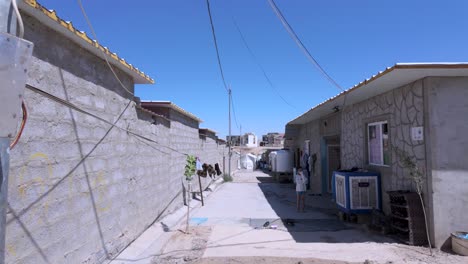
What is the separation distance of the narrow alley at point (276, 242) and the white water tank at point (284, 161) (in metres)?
11.8

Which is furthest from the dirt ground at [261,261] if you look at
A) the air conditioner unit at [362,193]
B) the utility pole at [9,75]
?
the utility pole at [9,75]

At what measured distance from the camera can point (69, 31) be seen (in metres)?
4.25

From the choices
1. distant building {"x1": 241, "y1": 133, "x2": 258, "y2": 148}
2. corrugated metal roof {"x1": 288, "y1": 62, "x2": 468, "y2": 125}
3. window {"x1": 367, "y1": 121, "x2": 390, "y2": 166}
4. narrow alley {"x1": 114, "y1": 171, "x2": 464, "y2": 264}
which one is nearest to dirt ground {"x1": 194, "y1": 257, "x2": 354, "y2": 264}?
narrow alley {"x1": 114, "y1": 171, "x2": 464, "y2": 264}

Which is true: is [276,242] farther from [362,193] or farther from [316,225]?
[362,193]

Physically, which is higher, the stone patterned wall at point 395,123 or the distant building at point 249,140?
the distant building at point 249,140

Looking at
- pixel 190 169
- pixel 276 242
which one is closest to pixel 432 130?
pixel 276 242

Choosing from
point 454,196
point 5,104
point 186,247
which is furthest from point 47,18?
point 454,196

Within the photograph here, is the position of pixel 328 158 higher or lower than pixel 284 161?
higher

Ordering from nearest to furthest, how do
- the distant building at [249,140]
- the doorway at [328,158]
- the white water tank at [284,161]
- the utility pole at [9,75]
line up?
the utility pole at [9,75]
the doorway at [328,158]
the white water tank at [284,161]
the distant building at [249,140]

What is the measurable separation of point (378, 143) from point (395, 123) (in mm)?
1271

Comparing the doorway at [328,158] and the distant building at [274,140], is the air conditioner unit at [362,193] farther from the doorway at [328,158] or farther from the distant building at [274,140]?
the distant building at [274,140]

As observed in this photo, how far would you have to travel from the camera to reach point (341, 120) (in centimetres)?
1210

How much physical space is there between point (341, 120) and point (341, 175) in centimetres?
341

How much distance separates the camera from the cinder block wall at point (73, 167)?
3580mm
